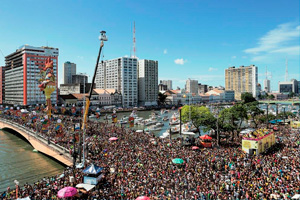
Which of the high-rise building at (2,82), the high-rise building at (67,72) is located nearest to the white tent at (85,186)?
the high-rise building at (2,82)

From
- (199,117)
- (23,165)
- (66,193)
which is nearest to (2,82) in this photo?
(23,165)

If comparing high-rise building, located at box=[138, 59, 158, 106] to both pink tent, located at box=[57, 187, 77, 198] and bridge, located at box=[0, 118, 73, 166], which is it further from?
pink tent, located at box=[57, 187, 77, 198]

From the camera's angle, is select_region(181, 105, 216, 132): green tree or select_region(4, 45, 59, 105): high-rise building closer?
select_region(181, 105, 216, 132): green tree

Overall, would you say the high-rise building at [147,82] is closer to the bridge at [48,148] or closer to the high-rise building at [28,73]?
the high-rise building at [28,73]

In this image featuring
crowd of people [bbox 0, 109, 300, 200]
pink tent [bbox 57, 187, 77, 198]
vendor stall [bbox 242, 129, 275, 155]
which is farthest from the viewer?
vendor stall [bbox 242, 129, 275, 155]

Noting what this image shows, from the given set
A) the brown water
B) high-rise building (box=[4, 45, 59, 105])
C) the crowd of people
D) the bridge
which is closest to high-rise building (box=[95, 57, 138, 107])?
high-rise building (box=[4, 45, 59, 105])

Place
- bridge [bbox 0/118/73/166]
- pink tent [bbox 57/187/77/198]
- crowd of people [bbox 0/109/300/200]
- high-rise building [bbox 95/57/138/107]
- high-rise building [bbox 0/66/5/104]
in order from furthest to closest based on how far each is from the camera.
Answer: high-rise building [bbox 95/57/138/107] → high-rise building [bbox 0/66/5/104] → bridge [bbox 0/118/73/166] → crowd of people [bbox 0/109/300/200] → pink tent [bbox 57/187/77/198]
